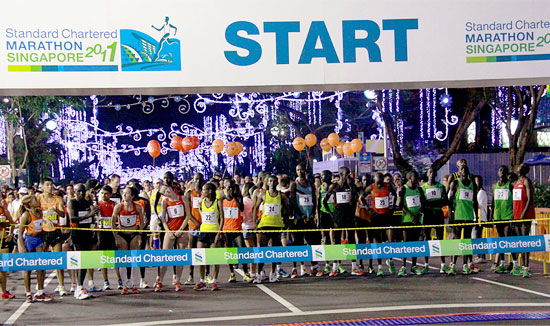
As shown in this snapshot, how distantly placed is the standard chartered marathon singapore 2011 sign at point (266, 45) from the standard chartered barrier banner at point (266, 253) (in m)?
3.12

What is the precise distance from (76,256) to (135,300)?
4.22 feet

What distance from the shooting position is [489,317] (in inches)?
372

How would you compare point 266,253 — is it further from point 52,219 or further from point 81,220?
point 52,219

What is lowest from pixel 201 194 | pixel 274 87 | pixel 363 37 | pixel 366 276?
pixel 366 276

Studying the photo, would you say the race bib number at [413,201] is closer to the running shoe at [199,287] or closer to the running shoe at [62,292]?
the running shoe at [199,287]

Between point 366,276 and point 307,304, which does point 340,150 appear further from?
point 307,304

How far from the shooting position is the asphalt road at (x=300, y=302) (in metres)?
10.0

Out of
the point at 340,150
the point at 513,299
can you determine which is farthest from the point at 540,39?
the point at 340,150

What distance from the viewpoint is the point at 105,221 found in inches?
524

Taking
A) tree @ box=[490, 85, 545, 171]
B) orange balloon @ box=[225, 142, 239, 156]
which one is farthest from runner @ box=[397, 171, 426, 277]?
tree @ box=[490, 85, 545, 171]

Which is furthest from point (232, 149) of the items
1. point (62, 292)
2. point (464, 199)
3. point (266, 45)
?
point (266, 45)

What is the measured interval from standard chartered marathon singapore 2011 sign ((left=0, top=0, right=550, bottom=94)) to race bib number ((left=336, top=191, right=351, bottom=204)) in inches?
167

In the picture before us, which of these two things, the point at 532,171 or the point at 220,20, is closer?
the point at 220,20

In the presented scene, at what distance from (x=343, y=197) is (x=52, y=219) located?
559 cm
